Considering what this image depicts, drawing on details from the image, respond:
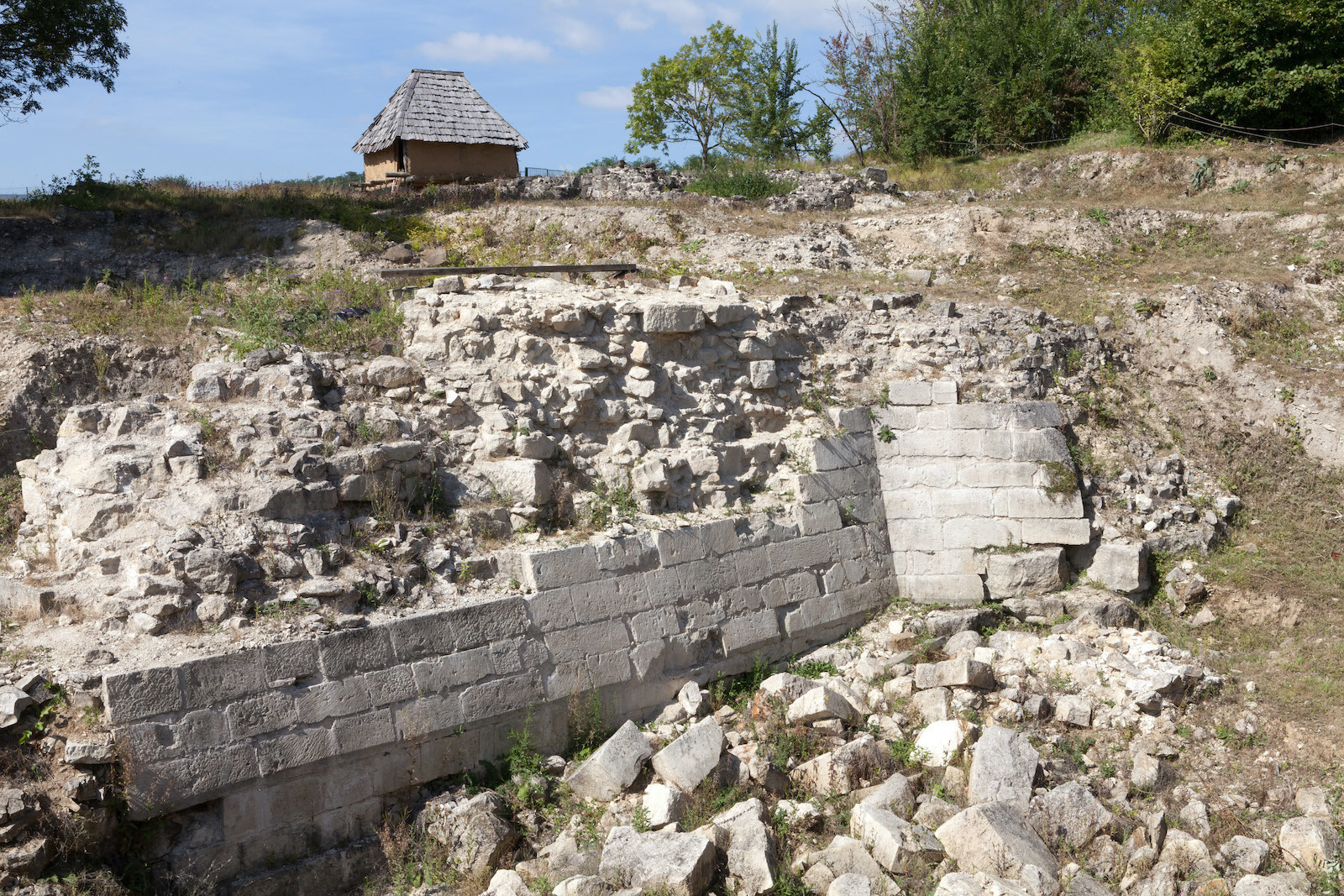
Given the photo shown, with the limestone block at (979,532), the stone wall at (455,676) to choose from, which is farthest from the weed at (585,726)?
the limestone block at (979,532)

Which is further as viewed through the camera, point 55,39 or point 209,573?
point 55,39

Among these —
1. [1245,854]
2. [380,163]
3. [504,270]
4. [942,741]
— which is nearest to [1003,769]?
[942,741]

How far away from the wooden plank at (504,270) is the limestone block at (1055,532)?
5.59 metres

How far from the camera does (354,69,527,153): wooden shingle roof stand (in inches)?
704

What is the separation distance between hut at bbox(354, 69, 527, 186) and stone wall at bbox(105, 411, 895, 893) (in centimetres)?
1238

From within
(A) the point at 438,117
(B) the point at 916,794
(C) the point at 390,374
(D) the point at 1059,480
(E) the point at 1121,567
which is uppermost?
(A) the point at 438,117

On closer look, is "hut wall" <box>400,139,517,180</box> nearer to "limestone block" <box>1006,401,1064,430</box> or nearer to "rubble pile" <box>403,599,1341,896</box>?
"limestone block" <box>1006,401,1064,430</box>

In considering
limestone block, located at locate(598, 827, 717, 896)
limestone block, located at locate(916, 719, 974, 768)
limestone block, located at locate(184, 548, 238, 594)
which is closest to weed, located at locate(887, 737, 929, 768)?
limestone block, located at locate(916, 719, 974, 768)

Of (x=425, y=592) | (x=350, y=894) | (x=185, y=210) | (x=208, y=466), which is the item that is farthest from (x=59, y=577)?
(x=185, y=210)

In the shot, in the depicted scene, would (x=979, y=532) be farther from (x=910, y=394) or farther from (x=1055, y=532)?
(x=910, y=394)

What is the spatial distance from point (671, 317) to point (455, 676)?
4055 millimetres

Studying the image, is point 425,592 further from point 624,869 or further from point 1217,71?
point 1217,71

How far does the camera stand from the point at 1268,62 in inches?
627

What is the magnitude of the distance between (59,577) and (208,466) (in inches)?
46.0
